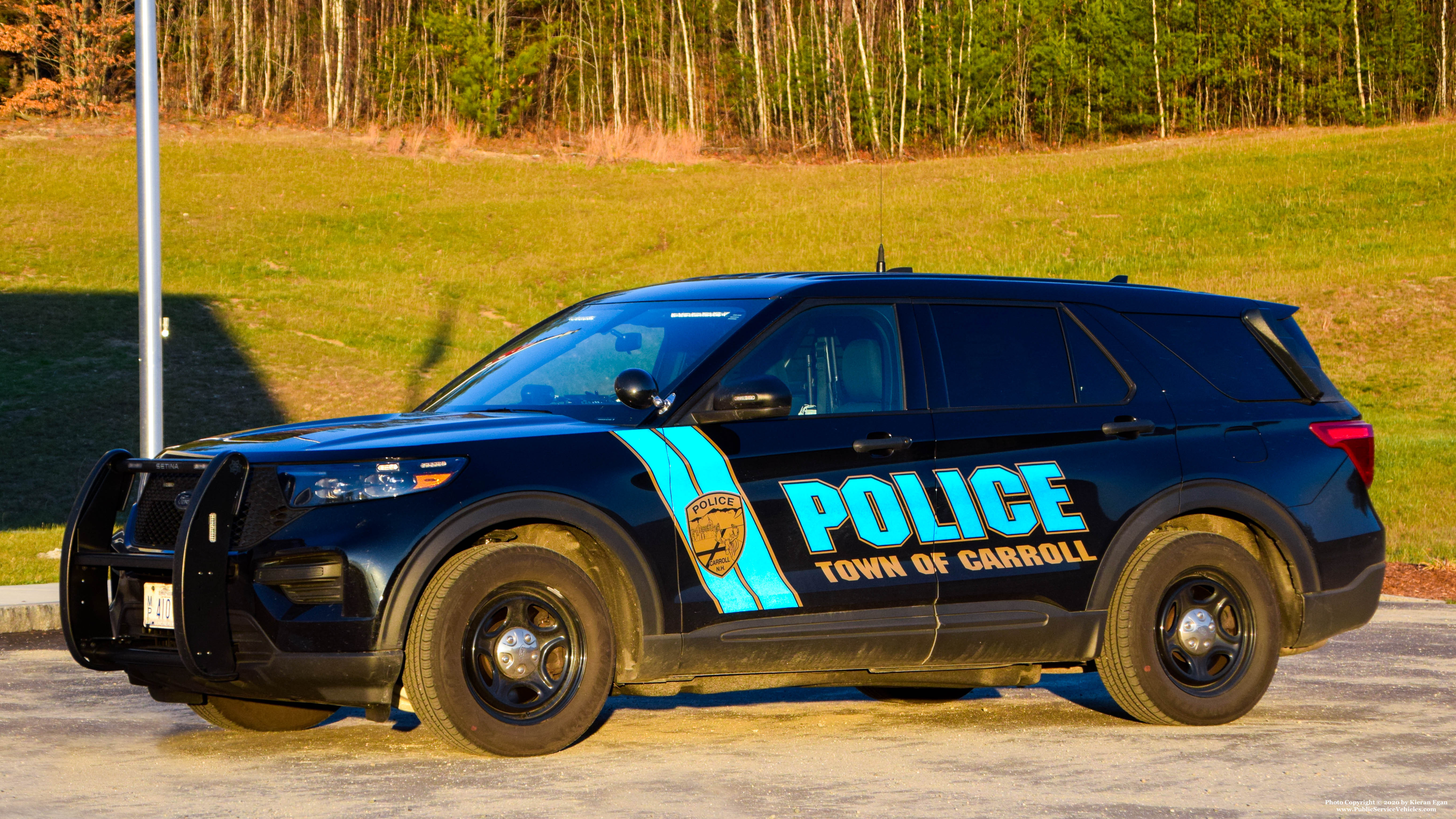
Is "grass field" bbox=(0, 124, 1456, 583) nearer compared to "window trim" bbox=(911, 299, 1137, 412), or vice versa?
A: "window trim" bbox=(911, 299, 1137, 412)

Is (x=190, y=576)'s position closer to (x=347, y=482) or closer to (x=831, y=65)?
(x=347, y=482)

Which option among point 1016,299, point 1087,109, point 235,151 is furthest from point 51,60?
point 1016,299

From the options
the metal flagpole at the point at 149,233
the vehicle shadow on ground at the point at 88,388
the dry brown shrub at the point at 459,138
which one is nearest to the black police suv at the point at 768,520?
the metal flagpole at the point at 149,233

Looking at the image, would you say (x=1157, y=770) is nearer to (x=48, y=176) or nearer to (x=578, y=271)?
(x=578, y=271)

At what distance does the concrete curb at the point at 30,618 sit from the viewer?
10.2m

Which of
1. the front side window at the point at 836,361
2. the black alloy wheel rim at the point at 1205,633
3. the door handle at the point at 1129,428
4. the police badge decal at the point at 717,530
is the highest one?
the front side window at the point at 836,361

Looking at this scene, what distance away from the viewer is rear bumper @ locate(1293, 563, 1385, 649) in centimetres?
734

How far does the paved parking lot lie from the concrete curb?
2058 mm

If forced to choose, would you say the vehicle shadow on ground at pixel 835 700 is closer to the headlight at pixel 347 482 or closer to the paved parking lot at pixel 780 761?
the paved parking lot at pixel 780 761

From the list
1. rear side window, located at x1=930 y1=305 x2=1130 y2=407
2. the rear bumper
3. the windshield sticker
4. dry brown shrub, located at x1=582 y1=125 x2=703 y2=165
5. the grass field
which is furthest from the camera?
dry brown shrub, located at x1=582 y1=125 x2=703 y2=165

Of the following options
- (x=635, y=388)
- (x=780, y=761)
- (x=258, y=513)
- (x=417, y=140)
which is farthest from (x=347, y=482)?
(x=417, y=140)

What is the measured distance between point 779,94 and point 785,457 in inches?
2461

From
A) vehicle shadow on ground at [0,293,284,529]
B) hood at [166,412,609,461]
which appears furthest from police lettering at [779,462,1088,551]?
vehicle shadow on ground at [0,293,284,529]

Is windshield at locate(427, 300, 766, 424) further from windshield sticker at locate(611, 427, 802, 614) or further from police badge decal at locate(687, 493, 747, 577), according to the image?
police badge decal at locate(687, 493, 747, 577)
